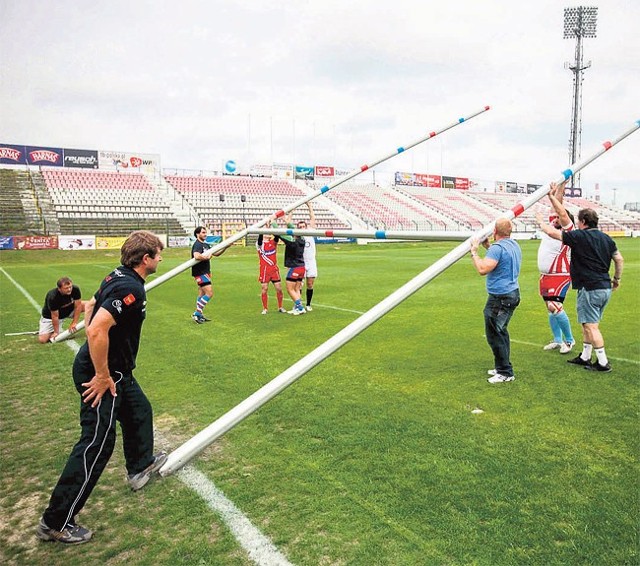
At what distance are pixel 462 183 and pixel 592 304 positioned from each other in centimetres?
8369

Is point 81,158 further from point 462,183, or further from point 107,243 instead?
point 462,183

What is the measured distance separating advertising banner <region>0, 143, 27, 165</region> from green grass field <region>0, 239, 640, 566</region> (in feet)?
174

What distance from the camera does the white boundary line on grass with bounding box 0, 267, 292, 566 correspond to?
2.89m

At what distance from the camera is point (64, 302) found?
898 cm

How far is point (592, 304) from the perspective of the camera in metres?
6.36

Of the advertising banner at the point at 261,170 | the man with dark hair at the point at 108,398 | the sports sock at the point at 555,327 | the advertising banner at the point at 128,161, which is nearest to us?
the man with dark hair at the point at 108,398

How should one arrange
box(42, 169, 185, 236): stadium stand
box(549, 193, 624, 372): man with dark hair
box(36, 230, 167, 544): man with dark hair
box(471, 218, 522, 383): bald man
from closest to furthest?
box(36, 230, 167, 544): man with dark hair < box(471, 218, 522, 383): bald man < box(549, 193, 624, 372): man with dark hair < box(42, 169, 185, 236): stadium stand

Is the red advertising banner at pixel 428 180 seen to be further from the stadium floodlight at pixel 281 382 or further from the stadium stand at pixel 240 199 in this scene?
the stadium floodlight at pixel 281 382

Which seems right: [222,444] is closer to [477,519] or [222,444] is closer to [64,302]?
[477,519]

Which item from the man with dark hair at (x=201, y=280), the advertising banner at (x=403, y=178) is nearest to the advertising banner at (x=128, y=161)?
the advertising banner at (x=403, y=178)

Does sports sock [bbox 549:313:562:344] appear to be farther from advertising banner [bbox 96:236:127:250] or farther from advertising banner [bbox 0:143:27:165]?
advertising banner [bbox 0:143:27:165]

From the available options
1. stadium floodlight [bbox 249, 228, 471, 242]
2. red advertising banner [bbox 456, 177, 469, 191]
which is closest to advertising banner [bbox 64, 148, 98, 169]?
stadium floodlight [bbox 249, 228, 471, 242]

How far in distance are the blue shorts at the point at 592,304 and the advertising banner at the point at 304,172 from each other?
220 ft

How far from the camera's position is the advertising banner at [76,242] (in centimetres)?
3572
